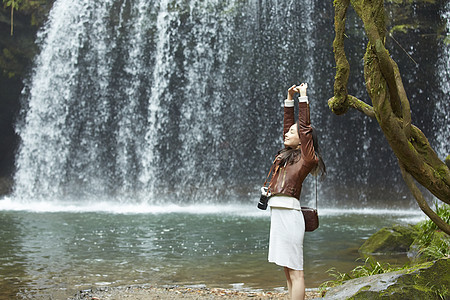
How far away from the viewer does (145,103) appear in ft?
62.9

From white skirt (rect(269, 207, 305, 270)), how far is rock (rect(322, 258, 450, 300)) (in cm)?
34

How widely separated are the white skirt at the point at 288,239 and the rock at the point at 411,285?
345mm

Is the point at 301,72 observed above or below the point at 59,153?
above

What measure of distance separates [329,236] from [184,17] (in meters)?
11.4

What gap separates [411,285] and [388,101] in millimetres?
1177

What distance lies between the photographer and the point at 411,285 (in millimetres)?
3404

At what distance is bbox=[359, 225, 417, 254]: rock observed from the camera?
7.70 metres

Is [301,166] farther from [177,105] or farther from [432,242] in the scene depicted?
[177,105]

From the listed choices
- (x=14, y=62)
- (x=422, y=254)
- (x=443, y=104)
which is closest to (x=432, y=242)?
(x=422, y=254)

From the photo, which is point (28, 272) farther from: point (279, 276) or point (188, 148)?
point (188, 148)

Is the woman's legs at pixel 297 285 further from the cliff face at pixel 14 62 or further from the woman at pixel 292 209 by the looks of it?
the cliff face at pixel 14 62

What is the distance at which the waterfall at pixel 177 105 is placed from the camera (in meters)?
18.6

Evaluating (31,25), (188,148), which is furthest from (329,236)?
(31,25)

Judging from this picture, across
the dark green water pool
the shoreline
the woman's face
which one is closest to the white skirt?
the woman's face
